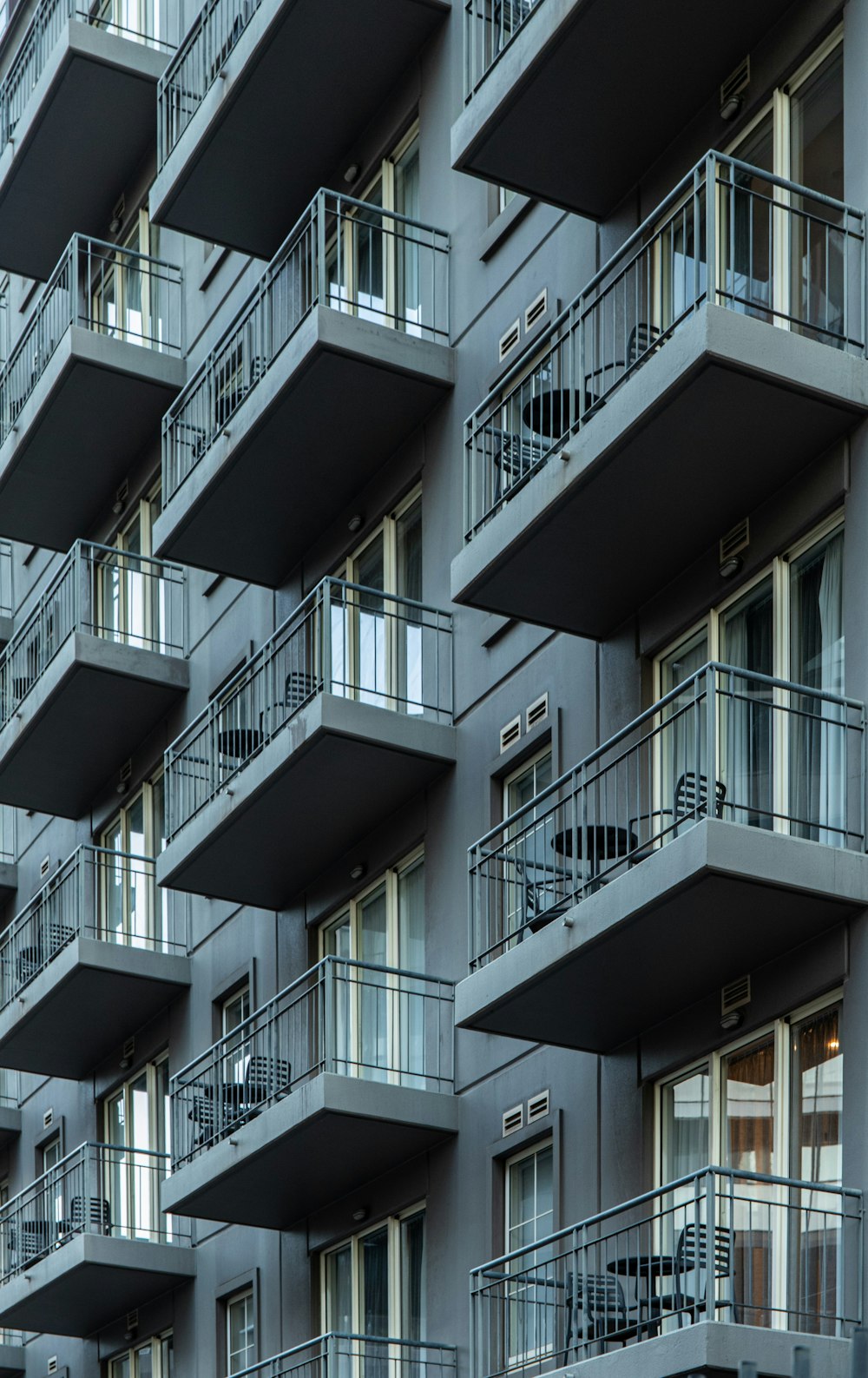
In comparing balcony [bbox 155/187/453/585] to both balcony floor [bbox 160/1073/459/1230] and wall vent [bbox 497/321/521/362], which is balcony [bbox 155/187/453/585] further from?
balcony floor [bbox 160/1073/459/1230]

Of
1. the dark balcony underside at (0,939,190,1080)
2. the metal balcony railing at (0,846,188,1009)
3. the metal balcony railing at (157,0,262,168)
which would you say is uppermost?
the metal balcony railing at (157,0,262,168)

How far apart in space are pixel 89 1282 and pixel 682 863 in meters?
12.7

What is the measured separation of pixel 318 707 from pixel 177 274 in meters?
10.2

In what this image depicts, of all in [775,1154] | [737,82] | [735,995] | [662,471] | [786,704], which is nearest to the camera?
[775,1154]

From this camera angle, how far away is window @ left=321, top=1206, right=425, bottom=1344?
1794 cm

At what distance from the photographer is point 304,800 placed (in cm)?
1959

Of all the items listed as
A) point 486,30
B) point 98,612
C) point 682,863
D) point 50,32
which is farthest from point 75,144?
point 682,863

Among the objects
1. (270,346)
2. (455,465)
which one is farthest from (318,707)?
(270,346)

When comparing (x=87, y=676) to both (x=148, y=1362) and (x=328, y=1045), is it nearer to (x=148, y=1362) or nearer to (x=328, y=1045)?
(x=148, y=1362)

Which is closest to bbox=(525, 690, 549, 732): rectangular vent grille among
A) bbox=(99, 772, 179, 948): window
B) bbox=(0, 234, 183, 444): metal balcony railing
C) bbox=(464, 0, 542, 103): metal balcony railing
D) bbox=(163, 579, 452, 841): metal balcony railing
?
bbox=(163, 579, 452, 841): metal balcony railing

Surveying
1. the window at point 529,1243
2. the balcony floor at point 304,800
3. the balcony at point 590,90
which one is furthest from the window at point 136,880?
the balcony at point 590,90

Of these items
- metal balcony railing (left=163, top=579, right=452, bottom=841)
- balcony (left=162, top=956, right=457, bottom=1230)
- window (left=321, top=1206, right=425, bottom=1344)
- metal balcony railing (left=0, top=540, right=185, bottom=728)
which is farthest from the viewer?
metal balcony railing (left=0, top=540, right=185, bottom=728)

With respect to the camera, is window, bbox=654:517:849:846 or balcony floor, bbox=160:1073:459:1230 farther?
balcony floor, bbox=160:1073:459:1230

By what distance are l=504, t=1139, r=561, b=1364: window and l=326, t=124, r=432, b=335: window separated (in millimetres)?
7572
